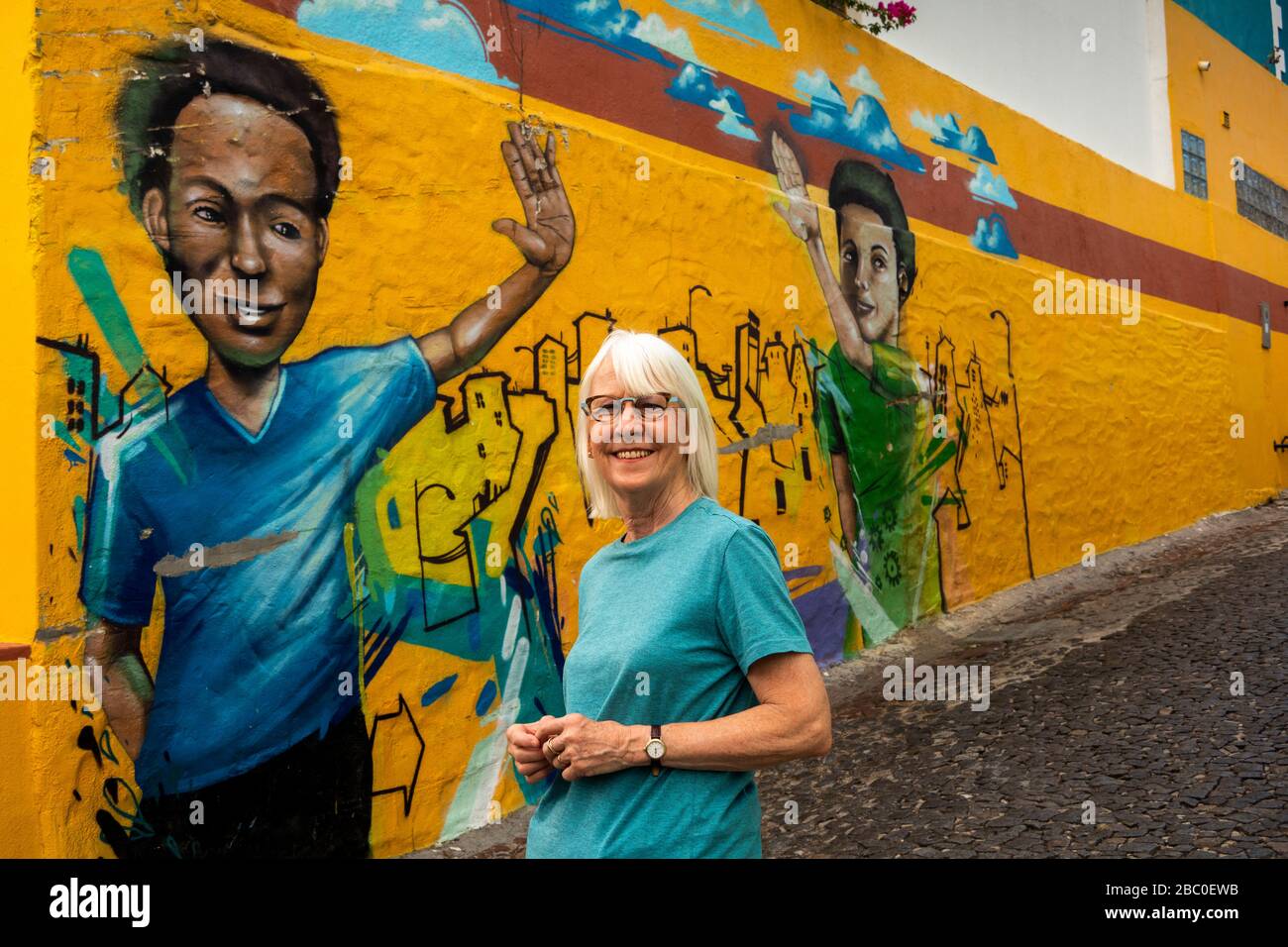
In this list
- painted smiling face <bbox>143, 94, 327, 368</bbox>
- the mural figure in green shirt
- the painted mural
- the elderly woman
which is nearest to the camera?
the elderly woman

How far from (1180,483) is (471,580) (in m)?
9.85

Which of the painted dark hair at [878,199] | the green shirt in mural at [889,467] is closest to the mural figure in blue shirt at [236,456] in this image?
the green shirt in mural at [889,467]

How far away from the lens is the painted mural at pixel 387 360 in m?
3.71

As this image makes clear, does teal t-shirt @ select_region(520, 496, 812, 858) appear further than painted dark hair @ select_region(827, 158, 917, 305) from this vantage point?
No

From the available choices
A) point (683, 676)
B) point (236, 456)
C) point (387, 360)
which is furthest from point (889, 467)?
point (683, 676)

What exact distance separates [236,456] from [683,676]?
2.74m

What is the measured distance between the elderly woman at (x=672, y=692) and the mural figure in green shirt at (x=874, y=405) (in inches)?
214

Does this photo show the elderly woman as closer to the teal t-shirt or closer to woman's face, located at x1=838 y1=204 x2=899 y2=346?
the teal t-shirt

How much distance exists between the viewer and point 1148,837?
4176 mm

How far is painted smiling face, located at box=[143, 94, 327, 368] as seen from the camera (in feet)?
13.1

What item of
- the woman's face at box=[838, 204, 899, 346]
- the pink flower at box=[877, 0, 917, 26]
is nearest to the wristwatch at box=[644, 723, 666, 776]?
the woman's face at box=[838, 204, 899, 346]

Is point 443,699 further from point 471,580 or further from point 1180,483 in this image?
point 1180,483

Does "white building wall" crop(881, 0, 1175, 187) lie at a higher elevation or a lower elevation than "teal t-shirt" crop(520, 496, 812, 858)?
higher

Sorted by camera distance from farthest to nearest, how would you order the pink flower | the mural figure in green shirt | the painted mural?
the pink flower, the mural figure in green shirt, the painted mural
